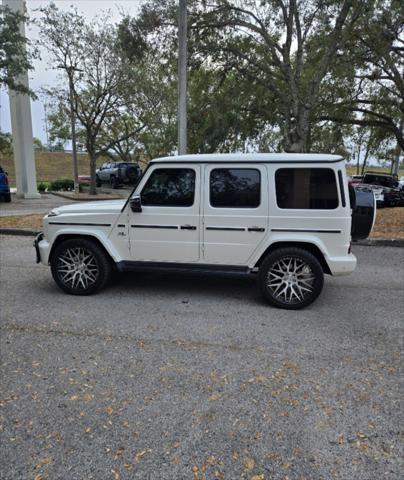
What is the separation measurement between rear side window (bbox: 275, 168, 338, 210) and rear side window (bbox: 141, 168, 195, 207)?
43.2 inches

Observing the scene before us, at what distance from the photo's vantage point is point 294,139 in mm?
11359

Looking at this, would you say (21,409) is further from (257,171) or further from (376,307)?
(376,307)

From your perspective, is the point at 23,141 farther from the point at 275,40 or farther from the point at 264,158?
the point at 264,158

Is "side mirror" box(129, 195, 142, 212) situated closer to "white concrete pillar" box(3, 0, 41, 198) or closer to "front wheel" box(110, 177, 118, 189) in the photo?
"white concrete pillar" box(3, 0, 41, 198)

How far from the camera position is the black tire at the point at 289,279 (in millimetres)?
4520

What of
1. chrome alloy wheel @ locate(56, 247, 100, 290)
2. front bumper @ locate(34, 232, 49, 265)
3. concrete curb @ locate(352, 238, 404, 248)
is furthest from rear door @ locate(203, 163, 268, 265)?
concrete curb @ locate(352, 238, 404, 248)

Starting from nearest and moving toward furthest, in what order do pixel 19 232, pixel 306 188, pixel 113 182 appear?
pixel 306 188 < pixel 19 232 < pixel 113 182

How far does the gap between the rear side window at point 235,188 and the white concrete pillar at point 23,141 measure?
15.9 metres

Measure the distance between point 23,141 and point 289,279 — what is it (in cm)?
1743

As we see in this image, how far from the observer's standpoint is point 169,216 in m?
4.73

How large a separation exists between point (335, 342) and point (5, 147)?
19269 mm

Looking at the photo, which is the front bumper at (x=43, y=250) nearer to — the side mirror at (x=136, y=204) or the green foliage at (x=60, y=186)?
the side mirror at (x=136, y=204)

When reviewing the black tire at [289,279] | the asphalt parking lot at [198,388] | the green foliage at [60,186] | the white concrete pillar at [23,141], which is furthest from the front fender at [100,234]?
the green foliage at [60,186]

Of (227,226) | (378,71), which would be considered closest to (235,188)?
(227,226)
